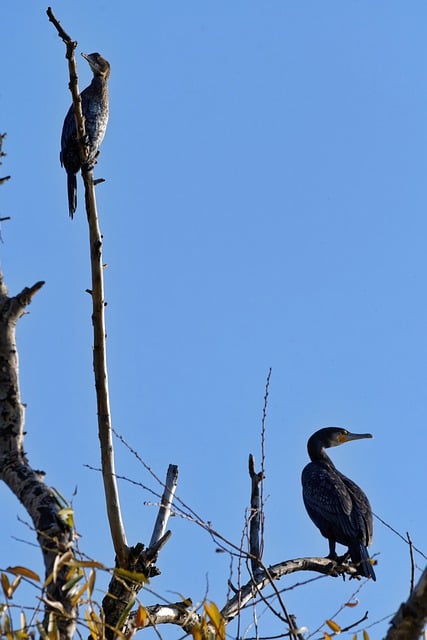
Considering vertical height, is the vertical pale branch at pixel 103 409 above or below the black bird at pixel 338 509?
below

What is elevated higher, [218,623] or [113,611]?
[113,611]

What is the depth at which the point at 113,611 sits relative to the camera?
4461mm

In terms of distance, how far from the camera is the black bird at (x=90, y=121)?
9.12 m

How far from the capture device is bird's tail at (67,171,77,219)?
8526 mm

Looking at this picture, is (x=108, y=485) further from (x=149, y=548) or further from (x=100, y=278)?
(x=100, y=278)

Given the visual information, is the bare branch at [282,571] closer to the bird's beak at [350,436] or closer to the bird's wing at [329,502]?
the bird's wing at [329,502]

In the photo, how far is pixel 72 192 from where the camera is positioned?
8.73m

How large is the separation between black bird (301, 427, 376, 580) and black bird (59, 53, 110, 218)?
3080 mm

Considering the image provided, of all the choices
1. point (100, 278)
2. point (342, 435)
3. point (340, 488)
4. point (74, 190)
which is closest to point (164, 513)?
point (100, 278)

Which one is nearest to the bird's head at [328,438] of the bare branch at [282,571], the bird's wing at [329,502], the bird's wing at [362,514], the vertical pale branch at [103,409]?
the bird's wing at [329,502]

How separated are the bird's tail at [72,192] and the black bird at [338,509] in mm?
3012

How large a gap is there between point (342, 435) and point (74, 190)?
351 centimetres

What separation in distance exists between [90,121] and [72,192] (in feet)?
3.48

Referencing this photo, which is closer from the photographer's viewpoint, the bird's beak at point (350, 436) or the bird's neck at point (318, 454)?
the bird's neck at point (318, 454)
